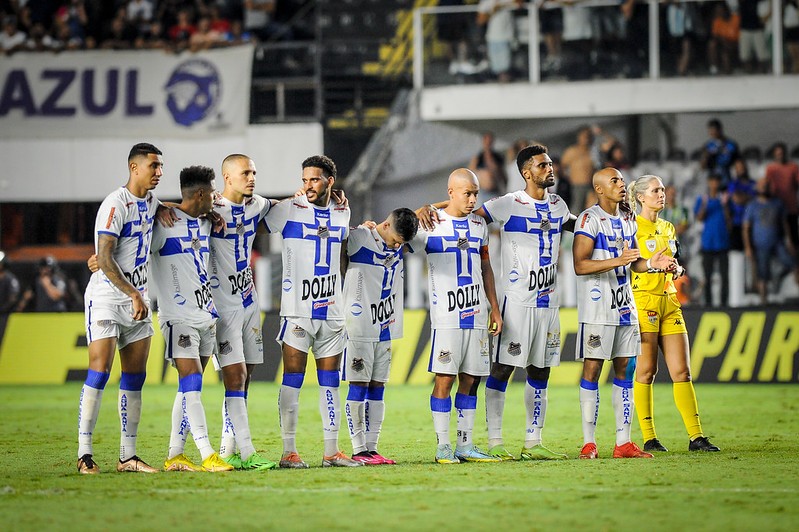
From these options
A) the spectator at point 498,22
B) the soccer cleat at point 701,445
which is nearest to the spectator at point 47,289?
the spectator at point 498,22

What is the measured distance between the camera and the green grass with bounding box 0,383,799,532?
23.6 feet

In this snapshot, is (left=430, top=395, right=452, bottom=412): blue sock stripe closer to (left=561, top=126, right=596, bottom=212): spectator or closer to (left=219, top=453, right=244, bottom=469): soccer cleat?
(left=219, top=453, right=244, bottom=469): soccer cleat

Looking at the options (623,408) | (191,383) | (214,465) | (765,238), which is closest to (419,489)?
(214,465)

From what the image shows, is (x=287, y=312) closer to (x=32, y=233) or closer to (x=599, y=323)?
(x=599, y=323)

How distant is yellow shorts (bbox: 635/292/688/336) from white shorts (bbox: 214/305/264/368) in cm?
336

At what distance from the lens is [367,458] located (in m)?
9.83

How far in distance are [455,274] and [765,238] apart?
12.0 meters

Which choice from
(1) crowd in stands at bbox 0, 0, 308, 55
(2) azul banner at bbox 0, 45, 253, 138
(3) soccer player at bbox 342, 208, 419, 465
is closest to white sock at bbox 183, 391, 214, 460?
(3) soccer player at bbox 342, 208, 419, 465

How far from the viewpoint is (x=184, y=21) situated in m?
25.2

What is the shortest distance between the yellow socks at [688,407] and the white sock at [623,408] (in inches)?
23.8

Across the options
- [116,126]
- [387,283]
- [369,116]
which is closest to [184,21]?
[116,126]

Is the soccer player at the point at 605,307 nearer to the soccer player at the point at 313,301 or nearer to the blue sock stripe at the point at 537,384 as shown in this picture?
the blue sock stripe at the point at 537,384

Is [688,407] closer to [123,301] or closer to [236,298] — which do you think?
[236,298]

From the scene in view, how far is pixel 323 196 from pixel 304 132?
1476 centimetres
